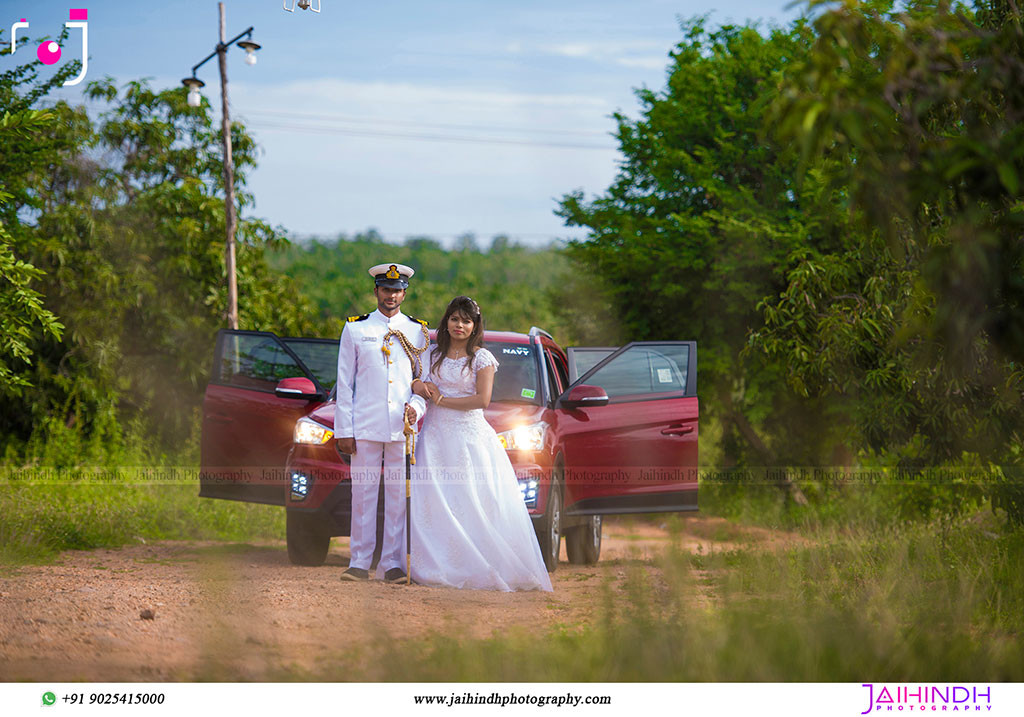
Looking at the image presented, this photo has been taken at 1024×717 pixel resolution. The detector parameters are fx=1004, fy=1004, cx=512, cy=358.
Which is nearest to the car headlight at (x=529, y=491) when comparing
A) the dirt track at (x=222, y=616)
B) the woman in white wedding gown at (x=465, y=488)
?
the woman in white wedding gown at (x=465, y=488)

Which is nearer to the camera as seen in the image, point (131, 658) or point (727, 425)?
point (131, 658)

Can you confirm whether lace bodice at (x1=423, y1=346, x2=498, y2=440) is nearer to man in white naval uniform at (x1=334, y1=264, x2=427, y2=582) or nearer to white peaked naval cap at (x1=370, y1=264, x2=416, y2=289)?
man in white naval uniform at (x1=334, y1=264, x2=427, y2=582)

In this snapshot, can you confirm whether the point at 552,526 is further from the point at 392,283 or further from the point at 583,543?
the point at 392,283

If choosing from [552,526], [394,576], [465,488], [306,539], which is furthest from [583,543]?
[465,488]

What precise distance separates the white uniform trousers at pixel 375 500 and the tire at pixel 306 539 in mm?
808

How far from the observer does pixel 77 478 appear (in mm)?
14164

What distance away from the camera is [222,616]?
5676mm

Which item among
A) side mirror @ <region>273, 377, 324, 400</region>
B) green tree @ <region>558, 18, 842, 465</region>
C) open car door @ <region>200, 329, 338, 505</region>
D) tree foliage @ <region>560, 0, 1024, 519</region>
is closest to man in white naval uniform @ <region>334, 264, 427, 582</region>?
side mirror @ <region>273, 377, 324, 400</region>

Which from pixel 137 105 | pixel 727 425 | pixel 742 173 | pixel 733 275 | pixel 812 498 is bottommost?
pixel 812 498

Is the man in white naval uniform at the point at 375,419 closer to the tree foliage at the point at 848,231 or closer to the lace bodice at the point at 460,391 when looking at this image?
the lace bodice at the point at 460,391

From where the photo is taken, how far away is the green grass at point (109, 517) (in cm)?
971

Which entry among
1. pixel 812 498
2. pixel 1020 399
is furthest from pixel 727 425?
pixel 1020 399

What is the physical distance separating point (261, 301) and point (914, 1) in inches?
601
